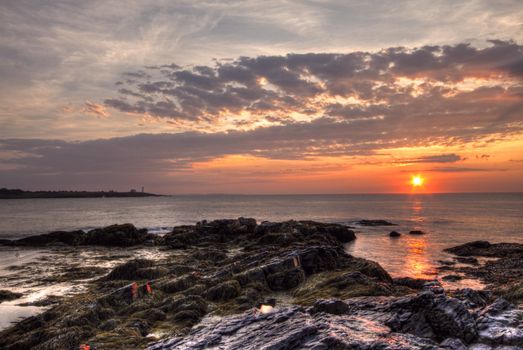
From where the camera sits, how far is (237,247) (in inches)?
1914

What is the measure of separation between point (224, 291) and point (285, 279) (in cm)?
432

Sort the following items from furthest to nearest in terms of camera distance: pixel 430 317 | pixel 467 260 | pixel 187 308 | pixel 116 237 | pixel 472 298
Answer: pixel 116 237 → pixel 467 260 → pixel 187 308 → pixel 472 298 → pixel 430 317

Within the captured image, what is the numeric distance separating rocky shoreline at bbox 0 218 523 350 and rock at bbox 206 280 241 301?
0.19 feet

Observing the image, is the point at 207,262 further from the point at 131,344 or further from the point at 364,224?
the point at 364,224

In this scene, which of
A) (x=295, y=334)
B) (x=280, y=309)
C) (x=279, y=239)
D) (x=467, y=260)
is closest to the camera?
(x=295, y=334)

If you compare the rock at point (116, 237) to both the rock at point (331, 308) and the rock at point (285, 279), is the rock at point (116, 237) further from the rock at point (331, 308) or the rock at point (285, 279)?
the rock at point (331, 308)

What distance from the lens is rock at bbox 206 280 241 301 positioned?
21.9 meters

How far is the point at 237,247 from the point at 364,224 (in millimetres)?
50244

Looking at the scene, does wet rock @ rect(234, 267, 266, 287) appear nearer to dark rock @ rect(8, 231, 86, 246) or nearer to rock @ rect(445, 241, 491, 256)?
rock @ rect(445, 241, 491, 256)

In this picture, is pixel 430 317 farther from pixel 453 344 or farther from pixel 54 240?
pixel 54 240

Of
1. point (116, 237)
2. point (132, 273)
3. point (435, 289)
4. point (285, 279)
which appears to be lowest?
point (116, 237)

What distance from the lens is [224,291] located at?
22.1 metres

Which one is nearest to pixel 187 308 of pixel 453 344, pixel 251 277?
pixel 251 277

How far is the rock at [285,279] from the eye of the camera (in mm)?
23906
